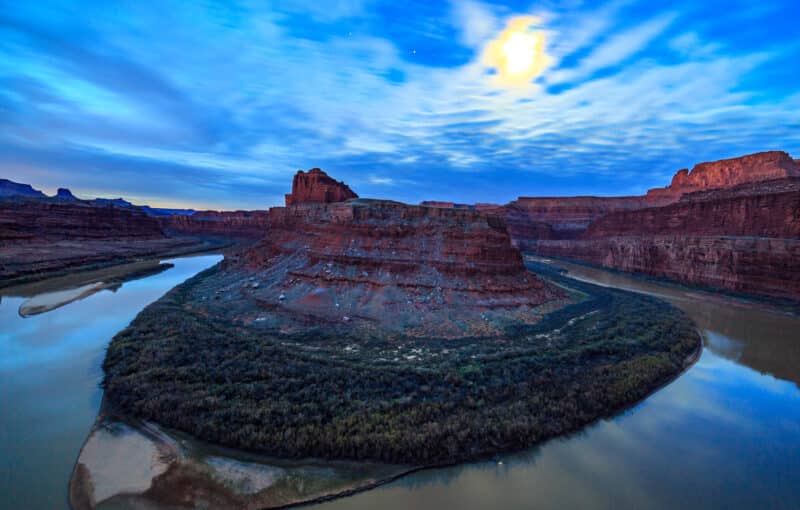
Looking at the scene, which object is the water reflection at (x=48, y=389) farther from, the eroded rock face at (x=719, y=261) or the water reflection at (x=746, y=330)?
the eroded rock face at (x=719, y=261)

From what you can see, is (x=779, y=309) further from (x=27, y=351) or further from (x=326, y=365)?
(x=27, y=351)

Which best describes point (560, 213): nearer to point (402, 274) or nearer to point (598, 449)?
point (402, 274)

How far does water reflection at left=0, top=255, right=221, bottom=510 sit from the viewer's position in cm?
718

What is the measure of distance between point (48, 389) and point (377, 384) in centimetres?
1085

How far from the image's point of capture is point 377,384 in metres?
10.8

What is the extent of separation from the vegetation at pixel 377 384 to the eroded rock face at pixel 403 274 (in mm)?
2810

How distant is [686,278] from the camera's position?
37.3 metres

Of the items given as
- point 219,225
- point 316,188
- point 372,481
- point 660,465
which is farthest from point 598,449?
point 219,225

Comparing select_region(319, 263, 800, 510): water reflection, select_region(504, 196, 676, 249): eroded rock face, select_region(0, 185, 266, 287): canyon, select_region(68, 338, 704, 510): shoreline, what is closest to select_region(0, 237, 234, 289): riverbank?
select_region(0, 185, 266, 287): canyon

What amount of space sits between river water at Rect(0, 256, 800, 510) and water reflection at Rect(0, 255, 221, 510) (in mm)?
39

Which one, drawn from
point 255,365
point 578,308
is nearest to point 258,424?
point 255,365

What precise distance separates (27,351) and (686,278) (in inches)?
2081

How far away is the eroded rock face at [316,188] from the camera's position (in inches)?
1660

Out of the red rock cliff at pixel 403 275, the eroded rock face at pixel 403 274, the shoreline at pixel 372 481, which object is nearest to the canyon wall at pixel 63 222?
the eroded rock face at pixel 403 274
